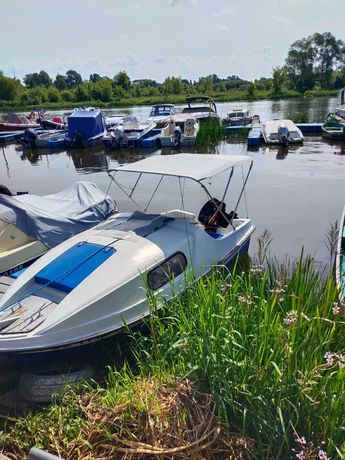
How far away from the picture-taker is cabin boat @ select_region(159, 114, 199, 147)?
68.5ft

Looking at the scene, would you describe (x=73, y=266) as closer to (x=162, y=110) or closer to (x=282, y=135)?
(x=282, y=135)

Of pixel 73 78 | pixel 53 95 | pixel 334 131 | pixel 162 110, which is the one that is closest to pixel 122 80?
pixel 53 95

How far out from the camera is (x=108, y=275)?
491 cm

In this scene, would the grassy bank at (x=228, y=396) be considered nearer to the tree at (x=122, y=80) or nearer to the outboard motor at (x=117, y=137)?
the outboard motor at (x=117, y=137)

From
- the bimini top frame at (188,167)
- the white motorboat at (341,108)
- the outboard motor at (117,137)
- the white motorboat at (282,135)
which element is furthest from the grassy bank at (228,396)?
the white motorboat at (341,108)

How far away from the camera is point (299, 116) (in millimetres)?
26547

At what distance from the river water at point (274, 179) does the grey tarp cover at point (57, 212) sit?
117 inches

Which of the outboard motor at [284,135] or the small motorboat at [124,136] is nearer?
the outboard motor at [284,135]

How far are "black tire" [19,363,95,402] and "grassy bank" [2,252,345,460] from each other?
552 mm

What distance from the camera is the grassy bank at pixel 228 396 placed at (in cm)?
251

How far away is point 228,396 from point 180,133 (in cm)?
1935

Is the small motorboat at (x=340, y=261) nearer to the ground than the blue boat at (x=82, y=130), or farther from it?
nearer to the ground

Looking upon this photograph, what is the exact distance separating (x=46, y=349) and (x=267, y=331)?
106 inches

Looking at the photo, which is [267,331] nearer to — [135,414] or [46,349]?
[135,414]
